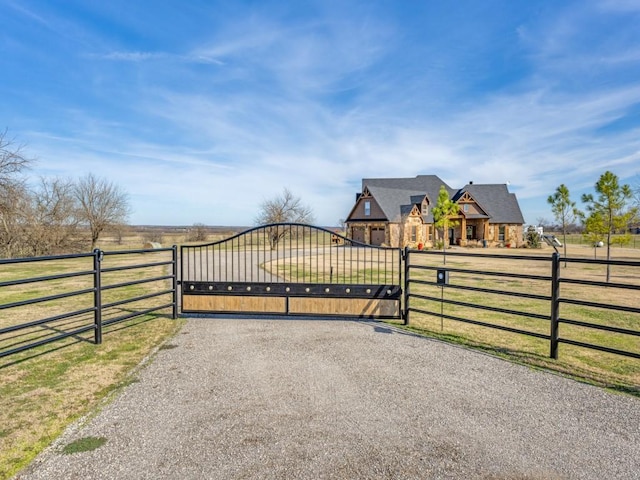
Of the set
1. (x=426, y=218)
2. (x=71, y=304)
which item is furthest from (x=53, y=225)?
(x=426, y=218)

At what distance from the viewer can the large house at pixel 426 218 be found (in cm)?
3478

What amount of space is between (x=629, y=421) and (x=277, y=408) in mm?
3467

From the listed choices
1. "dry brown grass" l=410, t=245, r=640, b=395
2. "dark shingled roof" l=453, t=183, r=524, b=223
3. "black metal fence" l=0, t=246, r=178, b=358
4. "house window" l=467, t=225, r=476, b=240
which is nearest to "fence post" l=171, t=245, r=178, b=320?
"black metal fence" l=0, t=246, r=178, b=358

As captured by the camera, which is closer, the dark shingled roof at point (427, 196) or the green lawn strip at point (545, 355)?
the green lawn strip at point (545, 355)

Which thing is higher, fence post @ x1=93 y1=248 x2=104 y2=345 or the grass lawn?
fence post @ x1=93 y1=248 x2=104 y2=345

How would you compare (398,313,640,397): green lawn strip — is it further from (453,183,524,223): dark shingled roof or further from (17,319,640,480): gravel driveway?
(453,183,524,223): dark shingled roof

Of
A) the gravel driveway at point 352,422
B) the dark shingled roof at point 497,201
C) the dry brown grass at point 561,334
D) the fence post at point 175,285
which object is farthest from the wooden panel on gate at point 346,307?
the dark shingled roof at point 497,201

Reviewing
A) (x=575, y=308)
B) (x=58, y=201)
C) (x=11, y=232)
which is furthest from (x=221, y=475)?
(x=58, y=201)

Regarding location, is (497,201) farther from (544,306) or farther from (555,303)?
(555,303)

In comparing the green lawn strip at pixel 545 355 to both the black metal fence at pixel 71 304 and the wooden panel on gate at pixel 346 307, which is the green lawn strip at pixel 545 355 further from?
the black metal fence at pixel 71 304

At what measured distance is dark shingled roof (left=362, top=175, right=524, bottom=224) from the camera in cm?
3544

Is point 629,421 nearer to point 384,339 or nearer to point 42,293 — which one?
point 384,339

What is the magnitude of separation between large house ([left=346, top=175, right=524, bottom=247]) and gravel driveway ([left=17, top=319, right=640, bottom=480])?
96.5 ft

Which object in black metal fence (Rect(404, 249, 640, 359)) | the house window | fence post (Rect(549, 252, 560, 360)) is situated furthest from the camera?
the house window
